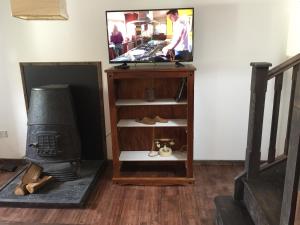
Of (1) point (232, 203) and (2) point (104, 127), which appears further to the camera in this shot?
(2) point (104, 127)

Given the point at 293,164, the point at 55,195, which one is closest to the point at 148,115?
the point at 55,195

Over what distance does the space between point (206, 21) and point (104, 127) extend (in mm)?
1697

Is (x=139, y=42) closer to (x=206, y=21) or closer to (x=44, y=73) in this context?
(x=206, y=21)

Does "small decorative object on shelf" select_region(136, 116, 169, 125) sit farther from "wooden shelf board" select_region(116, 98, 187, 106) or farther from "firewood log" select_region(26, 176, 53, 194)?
"firewood log" select_region(26, 176, 53, 194)

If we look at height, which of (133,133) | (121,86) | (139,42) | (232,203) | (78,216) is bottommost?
(78,216)

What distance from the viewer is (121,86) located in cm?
298

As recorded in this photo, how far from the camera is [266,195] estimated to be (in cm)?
178

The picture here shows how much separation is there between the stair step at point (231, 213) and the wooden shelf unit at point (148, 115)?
67cm

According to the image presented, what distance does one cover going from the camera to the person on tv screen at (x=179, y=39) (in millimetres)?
2543

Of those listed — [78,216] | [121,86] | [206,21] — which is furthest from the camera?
[121,86]

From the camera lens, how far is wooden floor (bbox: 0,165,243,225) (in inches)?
89.1

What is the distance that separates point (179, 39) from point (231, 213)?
1.66 meters

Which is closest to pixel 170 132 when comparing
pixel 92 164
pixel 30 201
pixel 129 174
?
pixel 129 174

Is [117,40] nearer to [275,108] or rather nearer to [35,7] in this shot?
[35,7]
